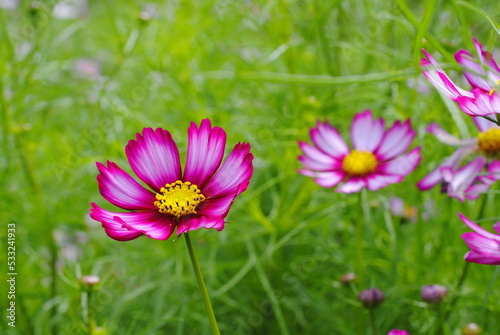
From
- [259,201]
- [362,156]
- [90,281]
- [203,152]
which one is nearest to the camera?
[203,152]

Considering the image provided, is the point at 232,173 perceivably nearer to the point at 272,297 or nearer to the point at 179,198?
the point at 179,198

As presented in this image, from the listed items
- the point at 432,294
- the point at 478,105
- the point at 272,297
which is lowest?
the point at 272,297

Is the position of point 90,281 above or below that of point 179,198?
below

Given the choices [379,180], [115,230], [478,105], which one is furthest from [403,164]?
[115,230]

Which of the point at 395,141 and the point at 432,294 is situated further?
the point at 395,141

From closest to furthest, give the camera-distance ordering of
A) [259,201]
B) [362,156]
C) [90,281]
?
[90,281], [362,156], [259,201]

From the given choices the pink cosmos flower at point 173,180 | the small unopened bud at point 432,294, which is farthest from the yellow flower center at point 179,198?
the small unopened bud at point 432,294
